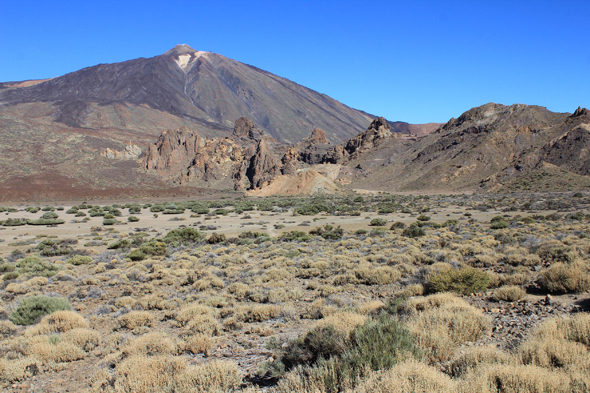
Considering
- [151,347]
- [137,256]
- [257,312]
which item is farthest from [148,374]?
[137,256]

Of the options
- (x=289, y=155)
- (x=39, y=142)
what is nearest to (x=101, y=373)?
(x=289, y=155)

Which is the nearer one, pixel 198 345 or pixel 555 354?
pixel 555 354

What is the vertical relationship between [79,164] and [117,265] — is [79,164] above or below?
above

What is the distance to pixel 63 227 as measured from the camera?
2989 centimetres

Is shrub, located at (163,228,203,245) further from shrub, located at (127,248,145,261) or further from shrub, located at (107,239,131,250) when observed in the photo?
shrub, located at (127,248,145,261)

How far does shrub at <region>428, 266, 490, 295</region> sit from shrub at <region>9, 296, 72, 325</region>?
338 inches

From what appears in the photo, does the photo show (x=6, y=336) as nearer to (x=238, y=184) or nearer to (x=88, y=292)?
(x=88, y=292)

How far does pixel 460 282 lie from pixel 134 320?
7.02m

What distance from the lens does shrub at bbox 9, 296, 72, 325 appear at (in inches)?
301

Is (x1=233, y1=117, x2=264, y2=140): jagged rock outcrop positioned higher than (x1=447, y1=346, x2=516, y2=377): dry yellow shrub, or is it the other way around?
(x1=233, y1=117, x2=264, y2=140): jagged rock outcrop

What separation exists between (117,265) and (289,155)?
9008 cm

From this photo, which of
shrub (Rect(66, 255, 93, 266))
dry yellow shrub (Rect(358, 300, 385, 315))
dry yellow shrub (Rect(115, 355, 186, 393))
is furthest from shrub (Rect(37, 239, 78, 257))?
dry yellow shrub (Rect(358, 300, 385, 315))

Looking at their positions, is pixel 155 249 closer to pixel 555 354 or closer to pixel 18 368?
pixel 18 368

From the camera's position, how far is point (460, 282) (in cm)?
749
